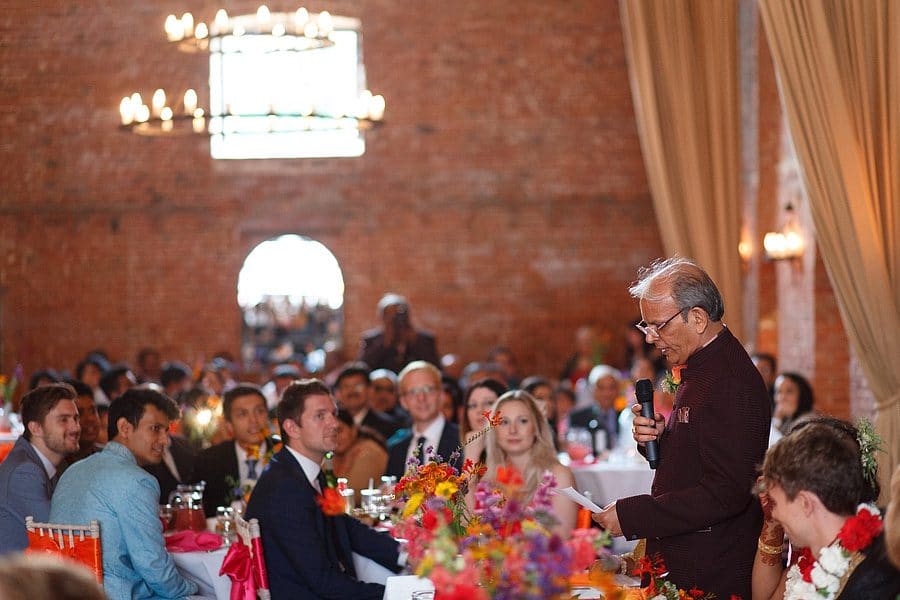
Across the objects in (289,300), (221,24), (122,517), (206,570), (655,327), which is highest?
(221,24)

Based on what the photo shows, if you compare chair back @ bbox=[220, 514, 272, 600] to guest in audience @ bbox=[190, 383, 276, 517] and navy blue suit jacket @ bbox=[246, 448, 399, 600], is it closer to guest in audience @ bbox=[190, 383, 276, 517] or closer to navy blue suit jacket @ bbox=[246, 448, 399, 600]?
navy blue suit jacket @ bbox=[246, 448, 399, 600]

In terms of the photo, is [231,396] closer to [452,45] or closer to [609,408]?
[609,408]

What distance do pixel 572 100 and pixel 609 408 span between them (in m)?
6.30

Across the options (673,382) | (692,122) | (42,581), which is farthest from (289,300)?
(42,581)

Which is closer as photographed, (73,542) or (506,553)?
(506,553)

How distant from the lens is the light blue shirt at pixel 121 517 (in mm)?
4246

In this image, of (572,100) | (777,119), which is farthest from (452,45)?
(777,119)

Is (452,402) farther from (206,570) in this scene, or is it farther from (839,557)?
(839,557)

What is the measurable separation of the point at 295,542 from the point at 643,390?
1.44m

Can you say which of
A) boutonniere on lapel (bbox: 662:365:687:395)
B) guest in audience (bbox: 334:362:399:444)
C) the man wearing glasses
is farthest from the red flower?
guest in audience (bbox: 334:362:399:444)

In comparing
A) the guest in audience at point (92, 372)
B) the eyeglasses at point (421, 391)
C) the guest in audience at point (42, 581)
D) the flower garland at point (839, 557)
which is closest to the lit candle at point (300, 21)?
the eyeglasses at point (421, 391)

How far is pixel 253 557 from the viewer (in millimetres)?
4023

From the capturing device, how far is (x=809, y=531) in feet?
9.22

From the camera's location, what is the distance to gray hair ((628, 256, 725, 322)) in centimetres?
330
